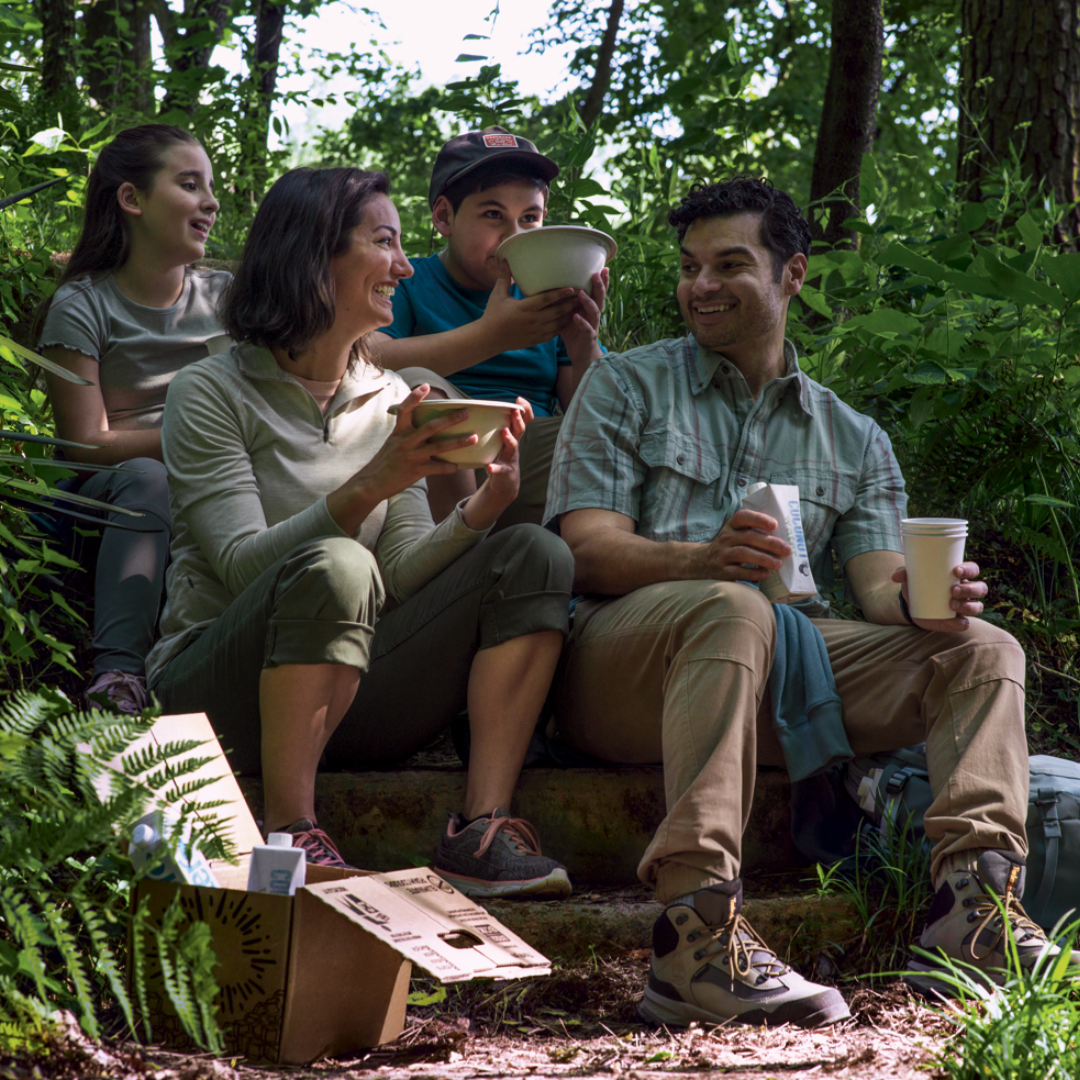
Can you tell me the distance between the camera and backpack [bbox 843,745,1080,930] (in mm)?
2215

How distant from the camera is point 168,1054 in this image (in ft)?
5.35

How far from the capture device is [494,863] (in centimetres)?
217

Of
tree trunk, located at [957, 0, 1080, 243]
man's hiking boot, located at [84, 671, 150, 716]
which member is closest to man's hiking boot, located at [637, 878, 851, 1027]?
man's hiking boot, located at [84, 671, 150, 716]

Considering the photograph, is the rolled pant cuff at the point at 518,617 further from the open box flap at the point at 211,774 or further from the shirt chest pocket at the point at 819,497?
the shirt chest pocket at the point at 819,497

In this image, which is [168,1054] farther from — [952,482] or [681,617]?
[952,482]

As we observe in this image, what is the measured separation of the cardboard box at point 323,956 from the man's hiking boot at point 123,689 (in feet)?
2.79

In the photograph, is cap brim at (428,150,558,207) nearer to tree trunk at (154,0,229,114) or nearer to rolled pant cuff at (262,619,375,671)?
rolled pant cuff at (262,619,375,671)

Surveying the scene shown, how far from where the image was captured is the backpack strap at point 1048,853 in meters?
2.20

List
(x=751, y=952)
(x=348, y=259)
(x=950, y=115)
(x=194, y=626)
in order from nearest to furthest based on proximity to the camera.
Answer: (x=751, y=952), (x=194, y=626), (x=348, y=259), (x=950, y=115)

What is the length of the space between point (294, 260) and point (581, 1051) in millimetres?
1691

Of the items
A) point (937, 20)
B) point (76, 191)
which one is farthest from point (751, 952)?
point (937, 20)

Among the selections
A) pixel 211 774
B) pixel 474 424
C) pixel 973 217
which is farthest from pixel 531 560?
pixel 973 217

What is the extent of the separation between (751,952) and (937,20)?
8752 millimetres

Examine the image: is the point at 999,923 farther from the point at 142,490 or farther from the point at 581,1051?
the point at 142,490
